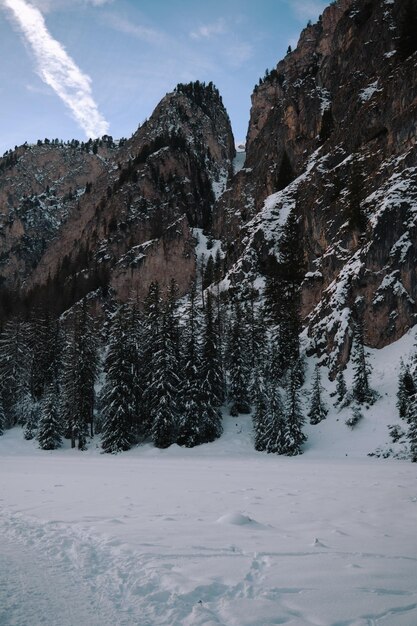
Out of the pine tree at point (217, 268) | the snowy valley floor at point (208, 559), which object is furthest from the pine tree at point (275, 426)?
the pine tree at point (217, 268)

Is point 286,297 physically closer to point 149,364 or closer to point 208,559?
point 149,364

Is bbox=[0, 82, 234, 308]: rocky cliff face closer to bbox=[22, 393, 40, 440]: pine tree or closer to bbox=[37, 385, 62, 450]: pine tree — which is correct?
bbox=[22, 393, 40, 440]: pine tree

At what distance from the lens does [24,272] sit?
136500mm

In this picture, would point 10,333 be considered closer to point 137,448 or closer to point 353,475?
point 137,448

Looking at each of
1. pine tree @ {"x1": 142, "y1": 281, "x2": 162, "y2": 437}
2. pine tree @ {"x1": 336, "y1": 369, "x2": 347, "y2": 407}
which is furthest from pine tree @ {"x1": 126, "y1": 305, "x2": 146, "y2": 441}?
pine tree @ {"x1": 336, "y1": 369, "x2": 347, "y2": 407}

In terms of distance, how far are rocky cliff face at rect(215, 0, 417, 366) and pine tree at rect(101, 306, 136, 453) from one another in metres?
21.9

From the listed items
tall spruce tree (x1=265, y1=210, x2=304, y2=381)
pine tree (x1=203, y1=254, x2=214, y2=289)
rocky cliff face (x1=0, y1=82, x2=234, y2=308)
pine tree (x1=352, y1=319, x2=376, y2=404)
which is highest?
rocky cliff face (x1=0, y1=82, x2=234, y2=308)

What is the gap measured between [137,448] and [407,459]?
22.2 m

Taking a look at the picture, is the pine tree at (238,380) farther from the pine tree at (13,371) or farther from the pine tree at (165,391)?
the pine tree at (13,371)

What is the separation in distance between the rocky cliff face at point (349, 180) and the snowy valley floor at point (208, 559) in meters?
34.2

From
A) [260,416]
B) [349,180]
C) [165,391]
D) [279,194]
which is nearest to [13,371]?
[165,391]

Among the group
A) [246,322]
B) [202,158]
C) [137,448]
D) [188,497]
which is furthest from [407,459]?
[202,158]

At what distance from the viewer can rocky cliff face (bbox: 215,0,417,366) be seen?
4078 centimetres

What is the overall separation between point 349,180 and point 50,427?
4809 centimetres
